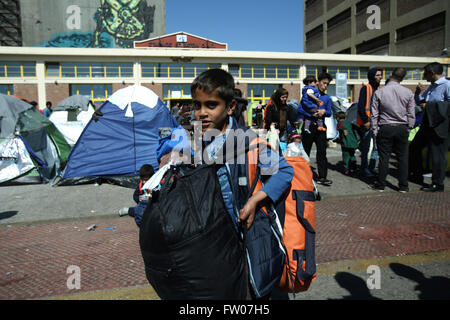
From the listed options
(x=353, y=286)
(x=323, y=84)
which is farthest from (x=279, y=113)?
(x=353, y=286)

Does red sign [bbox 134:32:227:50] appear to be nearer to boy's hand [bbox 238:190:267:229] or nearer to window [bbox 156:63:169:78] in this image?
window [bbox 156:63:169:78]

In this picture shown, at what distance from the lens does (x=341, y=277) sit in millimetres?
2932

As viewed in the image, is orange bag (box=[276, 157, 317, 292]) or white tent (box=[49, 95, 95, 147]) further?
white tent (box=[49, 95, 95, 147])

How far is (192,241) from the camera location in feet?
4.06

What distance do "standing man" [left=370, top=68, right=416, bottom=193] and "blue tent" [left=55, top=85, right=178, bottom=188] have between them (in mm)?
4800

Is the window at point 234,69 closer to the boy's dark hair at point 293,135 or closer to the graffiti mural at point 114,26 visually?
the boy's dark hair at point 293,135

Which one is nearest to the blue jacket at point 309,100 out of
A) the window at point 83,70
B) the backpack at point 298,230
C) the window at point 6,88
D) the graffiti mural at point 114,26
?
the backpack at point 298,230

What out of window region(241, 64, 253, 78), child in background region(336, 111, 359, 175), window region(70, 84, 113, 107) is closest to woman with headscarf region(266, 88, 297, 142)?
child in background region(336, 111, 359, 175)

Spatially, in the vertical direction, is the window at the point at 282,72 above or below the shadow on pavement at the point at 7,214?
above

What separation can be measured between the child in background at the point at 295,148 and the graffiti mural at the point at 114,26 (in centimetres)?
5903

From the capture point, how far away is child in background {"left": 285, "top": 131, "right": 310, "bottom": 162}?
566 centimetres

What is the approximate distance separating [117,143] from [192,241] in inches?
255

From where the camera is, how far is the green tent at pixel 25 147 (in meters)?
7.37
